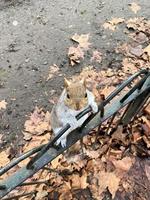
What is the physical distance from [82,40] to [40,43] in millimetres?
484

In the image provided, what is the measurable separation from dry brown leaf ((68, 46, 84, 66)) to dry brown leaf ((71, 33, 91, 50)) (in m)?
0.06

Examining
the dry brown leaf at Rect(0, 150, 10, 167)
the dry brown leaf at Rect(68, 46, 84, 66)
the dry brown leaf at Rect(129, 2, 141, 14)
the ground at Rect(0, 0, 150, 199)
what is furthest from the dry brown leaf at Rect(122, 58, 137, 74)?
the dry brown leaf at Rect(0, 150, 10, 167)

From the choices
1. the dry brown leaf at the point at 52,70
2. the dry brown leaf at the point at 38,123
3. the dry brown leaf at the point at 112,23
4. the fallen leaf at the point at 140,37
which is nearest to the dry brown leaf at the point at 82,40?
the dry brown leaf at the point at 112,23

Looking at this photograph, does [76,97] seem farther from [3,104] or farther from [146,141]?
[3,104]

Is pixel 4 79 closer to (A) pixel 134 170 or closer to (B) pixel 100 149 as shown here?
(B) pixel 100 149

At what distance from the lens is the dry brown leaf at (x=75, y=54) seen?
426 cm

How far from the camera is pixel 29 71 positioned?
4.27 meters

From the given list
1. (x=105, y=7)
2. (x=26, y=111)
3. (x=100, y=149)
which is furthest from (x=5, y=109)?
(x=105, y=7)

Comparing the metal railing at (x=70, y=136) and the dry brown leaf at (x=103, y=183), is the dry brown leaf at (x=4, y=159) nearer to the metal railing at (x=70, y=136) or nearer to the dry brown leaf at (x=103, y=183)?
the dry brown leaf at (x=103, y=183)

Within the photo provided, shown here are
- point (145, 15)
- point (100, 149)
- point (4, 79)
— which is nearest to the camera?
point (100, 149)

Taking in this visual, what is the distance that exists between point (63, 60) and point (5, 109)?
33.6 inches

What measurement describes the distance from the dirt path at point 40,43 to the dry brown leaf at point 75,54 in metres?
0.06

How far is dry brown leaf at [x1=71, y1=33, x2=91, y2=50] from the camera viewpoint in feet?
14.6

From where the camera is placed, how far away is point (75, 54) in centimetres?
434
